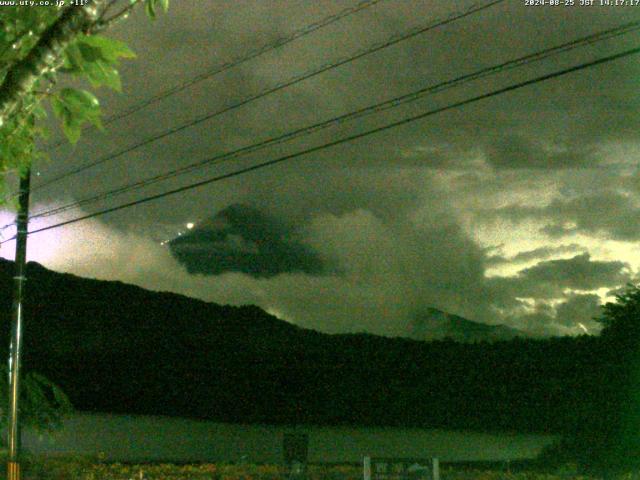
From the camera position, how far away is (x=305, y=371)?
30484mm

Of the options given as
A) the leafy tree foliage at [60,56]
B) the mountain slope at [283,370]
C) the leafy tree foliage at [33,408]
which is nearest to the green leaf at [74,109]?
the leafy tree foliage at [60,56]

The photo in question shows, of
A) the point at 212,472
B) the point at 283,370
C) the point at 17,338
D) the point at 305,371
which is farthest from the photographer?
the point at 283,370

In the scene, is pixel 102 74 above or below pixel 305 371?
above

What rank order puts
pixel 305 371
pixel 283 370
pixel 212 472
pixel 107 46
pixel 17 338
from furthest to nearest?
pixel 283 370 < pixel 305 371 < pixel 212 472 < pixel 17 338 < pixel 107 46

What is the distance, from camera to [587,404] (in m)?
19.6

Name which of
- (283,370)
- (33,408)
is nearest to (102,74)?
(33,408)

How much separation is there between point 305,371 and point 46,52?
27.1m

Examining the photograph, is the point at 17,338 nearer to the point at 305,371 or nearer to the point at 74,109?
the point at 305,371

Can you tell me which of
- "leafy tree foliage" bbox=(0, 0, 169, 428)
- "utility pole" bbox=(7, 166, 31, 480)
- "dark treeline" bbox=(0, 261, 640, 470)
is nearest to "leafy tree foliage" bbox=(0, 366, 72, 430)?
"utility pole" bbox=(7, 166, 31, 480)

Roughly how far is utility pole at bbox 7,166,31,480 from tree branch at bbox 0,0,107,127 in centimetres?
1362

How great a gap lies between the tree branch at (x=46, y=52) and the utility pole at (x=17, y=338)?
13.6 metres

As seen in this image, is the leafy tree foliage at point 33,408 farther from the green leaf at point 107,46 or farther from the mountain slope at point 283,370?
the green leaf at point 107,46

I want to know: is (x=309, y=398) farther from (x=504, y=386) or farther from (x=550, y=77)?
(x=550, y=77)

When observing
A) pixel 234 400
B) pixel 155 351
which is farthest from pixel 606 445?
pixel 155 351
